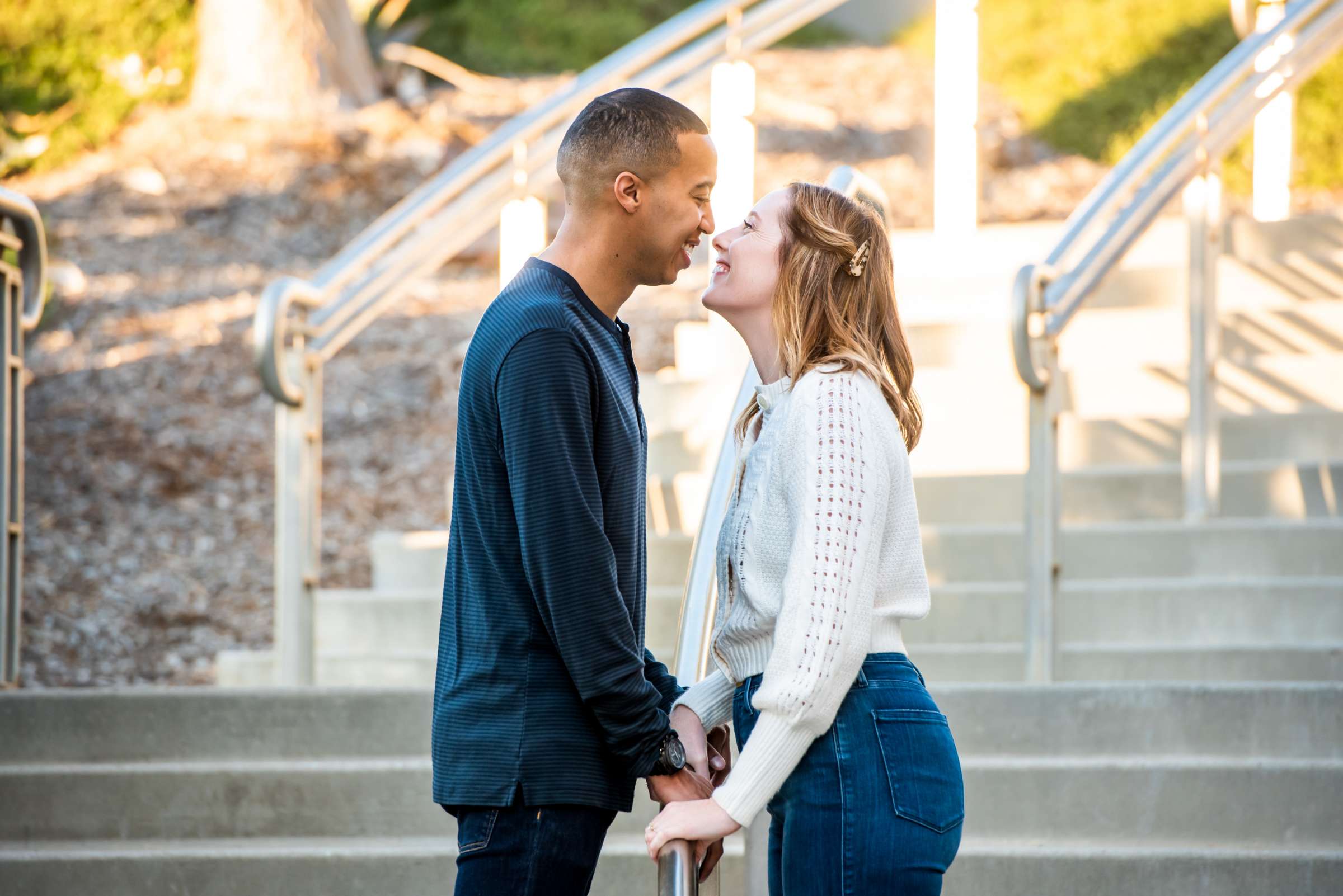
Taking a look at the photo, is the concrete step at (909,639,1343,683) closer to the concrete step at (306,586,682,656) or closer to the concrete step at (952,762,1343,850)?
the concrete step at (952,762,1343,850)

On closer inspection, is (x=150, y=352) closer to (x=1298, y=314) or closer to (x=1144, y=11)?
(x=1298, y=314)

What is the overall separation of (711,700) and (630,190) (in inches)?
26.7

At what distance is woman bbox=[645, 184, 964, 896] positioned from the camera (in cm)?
168

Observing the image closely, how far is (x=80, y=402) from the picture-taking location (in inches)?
254

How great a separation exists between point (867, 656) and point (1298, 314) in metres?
4.04

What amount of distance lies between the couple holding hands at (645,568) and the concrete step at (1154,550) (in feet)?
7.86

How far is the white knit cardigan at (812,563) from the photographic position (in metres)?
1.66

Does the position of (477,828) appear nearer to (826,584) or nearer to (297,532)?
(826,584)

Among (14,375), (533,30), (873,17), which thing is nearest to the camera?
(14,375)

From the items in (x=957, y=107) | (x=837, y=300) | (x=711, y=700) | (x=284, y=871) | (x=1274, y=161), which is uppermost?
(x=957, y=107)

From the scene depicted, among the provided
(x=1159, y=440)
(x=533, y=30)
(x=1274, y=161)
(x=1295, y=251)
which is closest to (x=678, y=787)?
(x=1159, y=440)

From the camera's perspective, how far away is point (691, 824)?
1731 mm

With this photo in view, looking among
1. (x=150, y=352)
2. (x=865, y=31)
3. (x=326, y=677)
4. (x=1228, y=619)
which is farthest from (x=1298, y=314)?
(x=865, y=31)

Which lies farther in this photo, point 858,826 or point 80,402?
point 80,402
